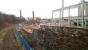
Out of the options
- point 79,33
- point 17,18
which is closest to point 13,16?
point 17,18

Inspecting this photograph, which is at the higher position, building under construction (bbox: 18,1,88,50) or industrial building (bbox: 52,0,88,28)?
industrial building (bbox: 52,0,88,28)

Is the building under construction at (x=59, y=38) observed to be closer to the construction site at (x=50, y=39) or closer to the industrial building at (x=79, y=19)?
the construction site at (x=50, y=39)

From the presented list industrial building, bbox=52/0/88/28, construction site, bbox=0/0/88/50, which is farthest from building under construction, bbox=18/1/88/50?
industrial building, bbox=52/0/88/28

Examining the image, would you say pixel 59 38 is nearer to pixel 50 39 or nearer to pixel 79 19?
pixel 50 39

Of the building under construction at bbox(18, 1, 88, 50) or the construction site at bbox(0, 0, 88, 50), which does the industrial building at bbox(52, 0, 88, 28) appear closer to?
the construction site at bbox(0, 0, 88, 50)

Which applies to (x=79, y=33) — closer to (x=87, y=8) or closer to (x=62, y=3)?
(x=62, y=3)

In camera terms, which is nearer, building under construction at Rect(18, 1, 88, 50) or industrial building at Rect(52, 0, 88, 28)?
building under construction at Rect(18, 1, 88, 50)

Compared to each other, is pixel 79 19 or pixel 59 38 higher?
pixel 79 19

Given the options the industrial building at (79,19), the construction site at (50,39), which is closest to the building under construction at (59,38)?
the construction site at (50,39)

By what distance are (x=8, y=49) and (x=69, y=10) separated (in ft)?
122

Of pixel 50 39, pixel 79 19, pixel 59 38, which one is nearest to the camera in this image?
pixel 50 39

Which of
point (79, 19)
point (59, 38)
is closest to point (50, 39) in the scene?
point (59, 38)

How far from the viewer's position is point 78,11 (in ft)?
147

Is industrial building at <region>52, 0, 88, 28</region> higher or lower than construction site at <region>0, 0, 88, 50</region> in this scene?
higher
